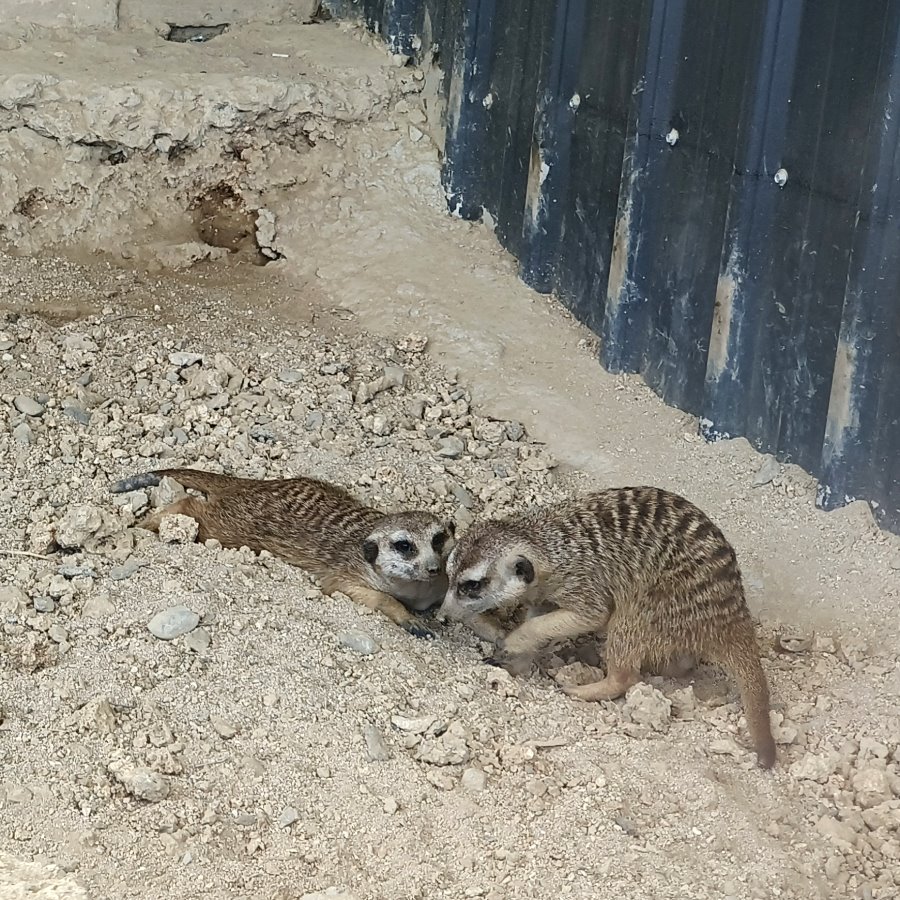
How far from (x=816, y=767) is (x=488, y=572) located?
823 millimetres

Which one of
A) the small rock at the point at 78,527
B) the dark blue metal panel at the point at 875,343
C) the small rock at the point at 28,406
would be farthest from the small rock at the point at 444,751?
the small rock at the point at 28,406

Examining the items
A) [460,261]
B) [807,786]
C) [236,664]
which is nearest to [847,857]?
[807,786]

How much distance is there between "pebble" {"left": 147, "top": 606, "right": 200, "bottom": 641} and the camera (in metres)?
2.63

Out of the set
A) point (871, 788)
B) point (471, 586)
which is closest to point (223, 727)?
point (471, 586)

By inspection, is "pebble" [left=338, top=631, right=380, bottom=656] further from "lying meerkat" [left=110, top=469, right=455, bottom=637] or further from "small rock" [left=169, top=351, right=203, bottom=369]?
"small rock" [left=169, top=351, right=203, bottom=369]

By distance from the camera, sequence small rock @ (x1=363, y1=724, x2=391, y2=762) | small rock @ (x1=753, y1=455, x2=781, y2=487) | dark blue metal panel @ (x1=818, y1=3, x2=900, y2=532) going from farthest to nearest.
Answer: small rock @ (x1=753, y1=455, x2=781, y2=487) < dark blue metal panel @ (x1=818, y1=3, x2=900, y2=532) < small rock @ (x1=363, y1=724, x2=391, y2=762)

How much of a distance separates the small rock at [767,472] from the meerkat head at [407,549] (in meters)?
0.78

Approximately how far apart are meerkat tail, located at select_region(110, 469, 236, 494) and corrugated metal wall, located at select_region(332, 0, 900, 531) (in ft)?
3.93

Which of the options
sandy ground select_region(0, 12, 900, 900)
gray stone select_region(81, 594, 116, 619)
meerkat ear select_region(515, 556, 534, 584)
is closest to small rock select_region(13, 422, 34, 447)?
sandy ground select_region(0, 12, 900, 900)

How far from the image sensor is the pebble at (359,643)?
273 centimetres

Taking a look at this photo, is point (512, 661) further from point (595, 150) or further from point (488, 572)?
point (595, 150)

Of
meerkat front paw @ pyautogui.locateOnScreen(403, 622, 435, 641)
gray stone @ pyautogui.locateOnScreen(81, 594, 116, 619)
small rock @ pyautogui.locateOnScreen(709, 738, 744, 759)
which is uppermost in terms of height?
gray stone @ pyautogui.locateOnScreen(81, 594, 116, 619)

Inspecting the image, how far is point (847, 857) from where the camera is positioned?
2.26m

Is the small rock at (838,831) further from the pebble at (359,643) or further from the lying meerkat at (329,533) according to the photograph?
the lying meerkat at (329,533)
